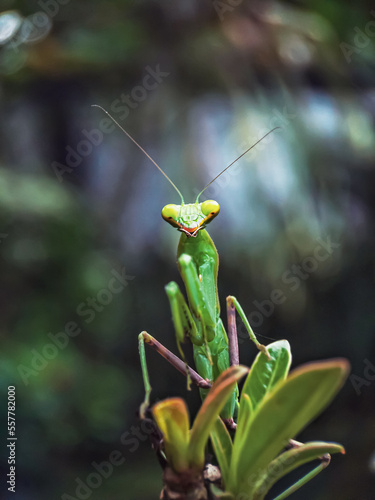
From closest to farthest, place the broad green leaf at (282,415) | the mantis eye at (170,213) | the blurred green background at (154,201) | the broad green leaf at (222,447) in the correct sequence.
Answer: the broad green leaf at (282,415)
the broad green leaf at (222,447)
the mantis eye at (170,213)
the blurred green background at (154,201)

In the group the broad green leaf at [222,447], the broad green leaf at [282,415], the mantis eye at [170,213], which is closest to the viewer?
the broad green leaf at [282,415]

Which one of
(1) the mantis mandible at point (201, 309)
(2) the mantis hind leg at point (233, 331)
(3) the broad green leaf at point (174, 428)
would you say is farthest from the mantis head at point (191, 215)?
(3) the broad green leaf at point (174, 428)

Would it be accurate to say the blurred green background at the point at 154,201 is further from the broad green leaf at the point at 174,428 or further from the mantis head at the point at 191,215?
the broad green leaf at the point at 174,428

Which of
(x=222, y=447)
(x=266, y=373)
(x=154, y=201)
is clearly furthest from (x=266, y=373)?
(x=154, y=201)

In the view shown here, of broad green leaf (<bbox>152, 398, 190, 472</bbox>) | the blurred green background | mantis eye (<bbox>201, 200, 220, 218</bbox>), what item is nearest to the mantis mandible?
mantis eye (<bbox>201, 200, 220, 218</bbox>)

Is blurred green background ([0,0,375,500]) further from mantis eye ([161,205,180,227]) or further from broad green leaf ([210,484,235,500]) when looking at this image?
broad green leaf ([210,484,235,500])

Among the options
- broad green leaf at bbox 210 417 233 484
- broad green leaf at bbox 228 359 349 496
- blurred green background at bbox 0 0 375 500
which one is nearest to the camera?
broad green leaf at bbox 228 359 349 496
